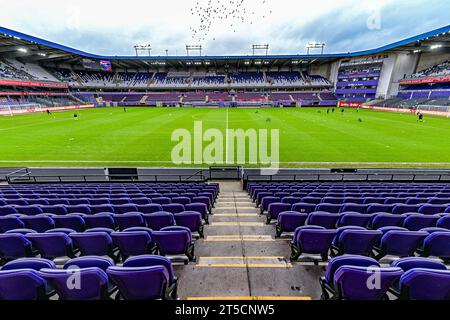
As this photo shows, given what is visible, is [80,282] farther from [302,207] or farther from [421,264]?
[302,207]

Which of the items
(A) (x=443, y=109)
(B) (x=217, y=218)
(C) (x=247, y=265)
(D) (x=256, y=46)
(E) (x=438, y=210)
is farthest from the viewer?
(D) (x=256, y=46)

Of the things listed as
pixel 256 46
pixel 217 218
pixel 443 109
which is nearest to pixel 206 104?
pixel 256 46

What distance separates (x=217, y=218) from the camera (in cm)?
664

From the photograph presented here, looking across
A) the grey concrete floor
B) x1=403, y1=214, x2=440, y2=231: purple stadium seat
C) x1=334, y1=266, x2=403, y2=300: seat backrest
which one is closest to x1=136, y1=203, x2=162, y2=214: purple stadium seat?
the grey concrete floor

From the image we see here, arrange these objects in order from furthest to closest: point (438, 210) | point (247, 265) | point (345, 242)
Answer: point (438, 210) < point (247, 265) < point (345, 242)

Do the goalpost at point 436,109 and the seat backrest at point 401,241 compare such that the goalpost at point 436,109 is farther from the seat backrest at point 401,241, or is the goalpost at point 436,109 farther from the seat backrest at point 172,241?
the seat backrest at point 172,241

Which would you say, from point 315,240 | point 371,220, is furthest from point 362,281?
point 371,220

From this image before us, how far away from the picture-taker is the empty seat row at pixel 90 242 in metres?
3.47

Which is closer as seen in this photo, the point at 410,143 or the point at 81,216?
the point at 81,216

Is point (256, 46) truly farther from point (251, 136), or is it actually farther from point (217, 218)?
point (217, 218)

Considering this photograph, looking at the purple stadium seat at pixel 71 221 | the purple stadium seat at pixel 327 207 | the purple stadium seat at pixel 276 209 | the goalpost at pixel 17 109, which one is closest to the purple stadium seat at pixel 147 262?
the purple stadium seat at pixel 71 221

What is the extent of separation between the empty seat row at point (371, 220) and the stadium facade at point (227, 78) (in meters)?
50.4
